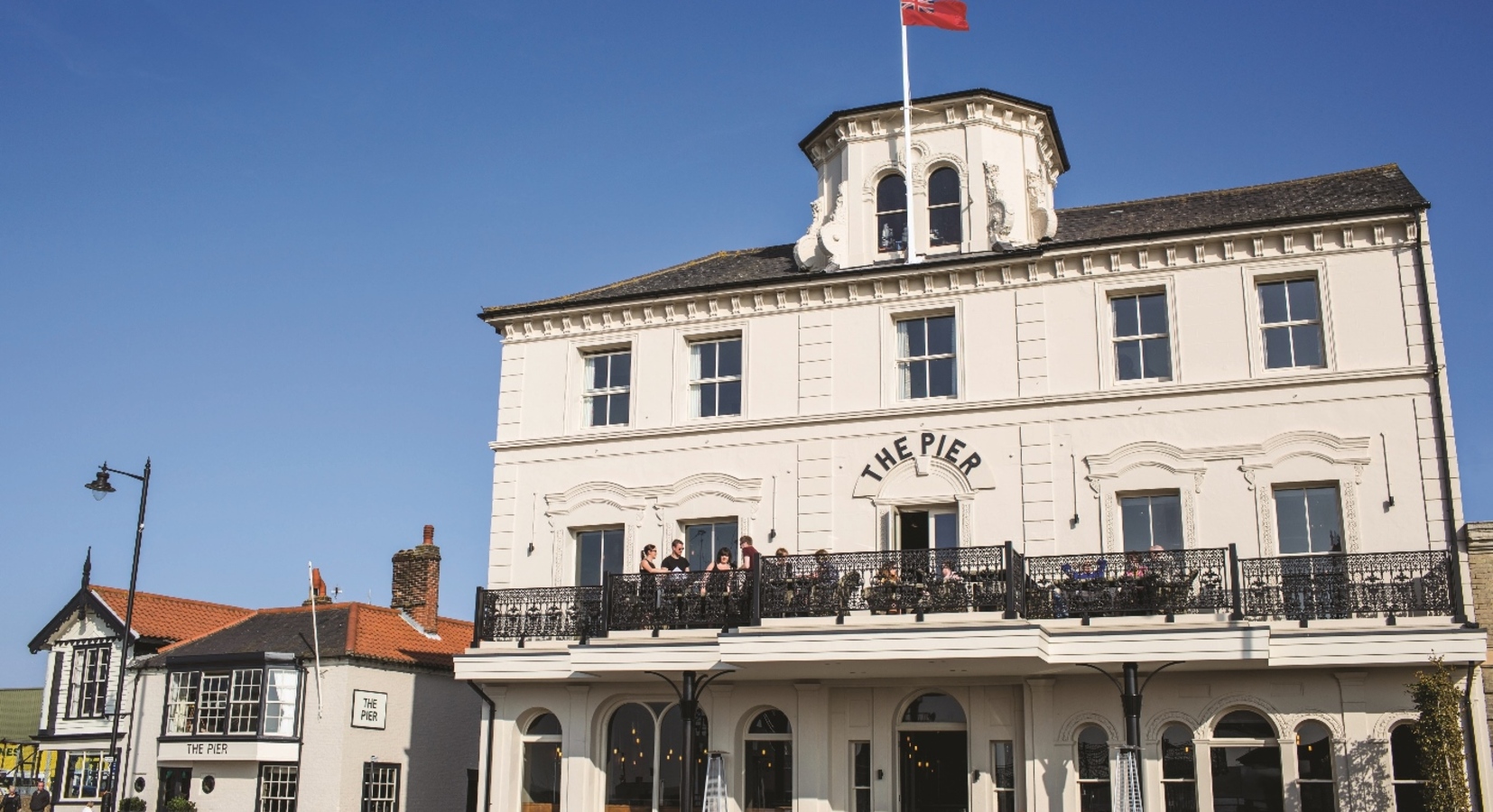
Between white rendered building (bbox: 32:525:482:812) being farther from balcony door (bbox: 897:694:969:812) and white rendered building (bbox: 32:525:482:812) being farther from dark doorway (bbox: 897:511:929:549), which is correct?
dark doorway (bbox: 897:511:929:549)

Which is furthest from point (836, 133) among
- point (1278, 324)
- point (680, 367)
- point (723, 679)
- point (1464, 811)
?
point (1464, 811)

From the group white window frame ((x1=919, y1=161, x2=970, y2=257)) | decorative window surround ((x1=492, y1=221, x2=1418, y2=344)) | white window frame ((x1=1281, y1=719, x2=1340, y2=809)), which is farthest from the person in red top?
white window frame ((x1=1281, y1=719, x2=1340, y2=809))

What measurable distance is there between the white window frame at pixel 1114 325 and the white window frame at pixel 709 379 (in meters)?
6.21

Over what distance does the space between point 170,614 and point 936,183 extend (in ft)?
69.5

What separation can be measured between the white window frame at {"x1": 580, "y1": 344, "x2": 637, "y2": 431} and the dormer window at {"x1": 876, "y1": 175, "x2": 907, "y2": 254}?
5060 millimetres

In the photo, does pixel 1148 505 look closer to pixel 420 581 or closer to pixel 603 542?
pixel 603 542

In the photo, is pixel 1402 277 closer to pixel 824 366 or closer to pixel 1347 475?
pixel 1347 475

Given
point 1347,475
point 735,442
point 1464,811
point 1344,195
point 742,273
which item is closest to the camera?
point 1464,811

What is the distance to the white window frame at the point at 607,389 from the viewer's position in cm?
2545

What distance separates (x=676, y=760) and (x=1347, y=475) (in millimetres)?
11715

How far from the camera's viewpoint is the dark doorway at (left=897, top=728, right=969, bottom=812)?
21.7 meters

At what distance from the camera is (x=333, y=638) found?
1174 inches

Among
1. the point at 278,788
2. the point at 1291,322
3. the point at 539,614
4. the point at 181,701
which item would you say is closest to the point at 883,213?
the point at 1291,322

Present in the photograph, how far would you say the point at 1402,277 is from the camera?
21156 mm
